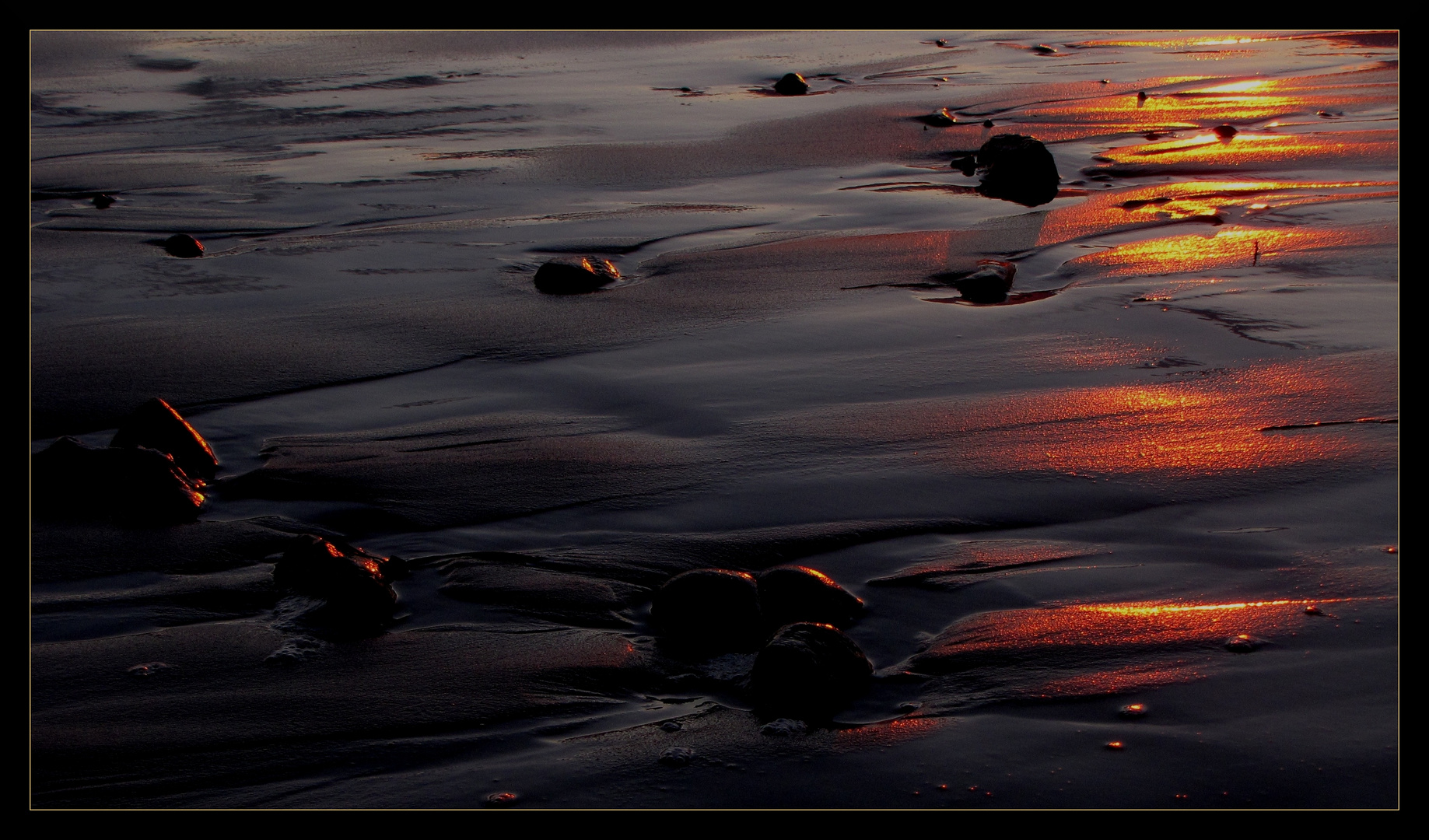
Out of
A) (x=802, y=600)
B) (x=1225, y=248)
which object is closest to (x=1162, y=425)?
(x=802, y=600)

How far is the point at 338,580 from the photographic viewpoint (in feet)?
8.41

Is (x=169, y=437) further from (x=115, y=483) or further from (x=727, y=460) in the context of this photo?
(x=727, y=460)

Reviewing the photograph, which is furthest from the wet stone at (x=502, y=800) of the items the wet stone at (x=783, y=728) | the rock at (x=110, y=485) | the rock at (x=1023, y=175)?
the rock at (x=1023, y=175)

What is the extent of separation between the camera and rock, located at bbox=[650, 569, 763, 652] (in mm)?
2455

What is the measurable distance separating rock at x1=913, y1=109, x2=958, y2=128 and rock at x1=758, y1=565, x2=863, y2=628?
600 cm

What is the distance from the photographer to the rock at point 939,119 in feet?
26.5

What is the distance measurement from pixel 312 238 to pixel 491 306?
4.57 feet

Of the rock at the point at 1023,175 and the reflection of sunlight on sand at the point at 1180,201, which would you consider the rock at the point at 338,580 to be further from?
the rock at the point at 1023,175

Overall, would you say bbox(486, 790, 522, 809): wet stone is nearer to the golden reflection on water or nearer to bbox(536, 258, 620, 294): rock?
bbox(536, 258, 620, 294): rock

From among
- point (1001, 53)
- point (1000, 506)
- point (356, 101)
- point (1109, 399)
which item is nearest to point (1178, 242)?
point (1109, 399)

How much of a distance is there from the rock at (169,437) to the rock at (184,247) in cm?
233

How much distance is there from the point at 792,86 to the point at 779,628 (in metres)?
7.43

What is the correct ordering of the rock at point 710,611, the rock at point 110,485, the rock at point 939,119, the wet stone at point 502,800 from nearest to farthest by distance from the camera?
the wet stone at point 502,800, the rock at point 710,611, the rock at point 110,485, the rock at point 939,119

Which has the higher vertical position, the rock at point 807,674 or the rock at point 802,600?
the rock at point 802,600
